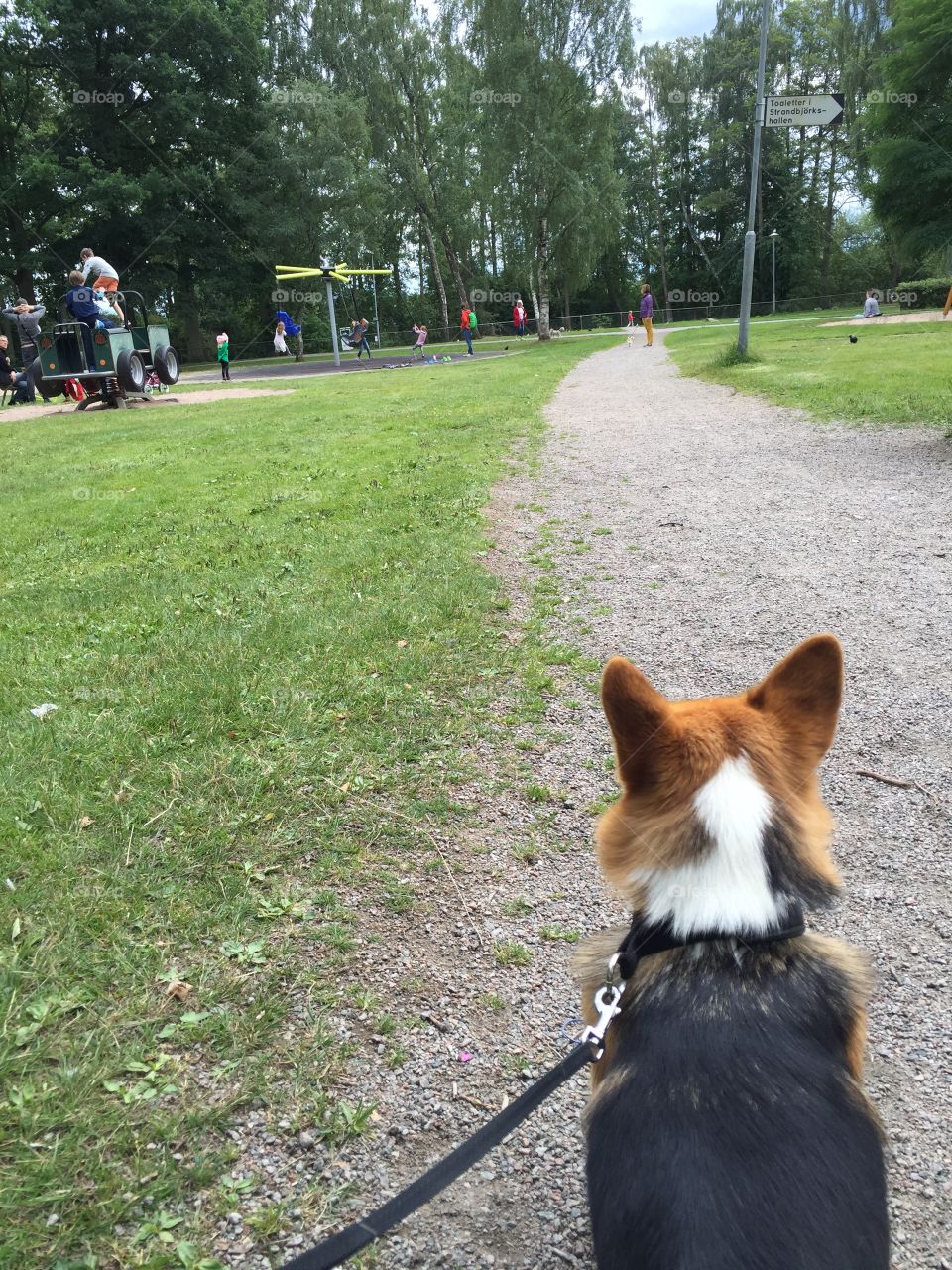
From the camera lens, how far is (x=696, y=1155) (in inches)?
56.4

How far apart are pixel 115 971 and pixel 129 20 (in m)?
56.1

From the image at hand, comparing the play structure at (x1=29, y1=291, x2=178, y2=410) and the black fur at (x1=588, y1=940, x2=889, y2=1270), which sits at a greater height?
the play structure at (x1=29, y1=291, x2=178, y2=410)

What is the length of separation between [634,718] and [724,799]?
0.26 m

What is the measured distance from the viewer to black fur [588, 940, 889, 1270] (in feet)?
4.44

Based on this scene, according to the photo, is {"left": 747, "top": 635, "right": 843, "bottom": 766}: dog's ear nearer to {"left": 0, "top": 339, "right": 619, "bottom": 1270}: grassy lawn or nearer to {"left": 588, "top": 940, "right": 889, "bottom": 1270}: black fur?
{"left": 588, "top": 940, "right": 889, "bottom": 1270}: black fur

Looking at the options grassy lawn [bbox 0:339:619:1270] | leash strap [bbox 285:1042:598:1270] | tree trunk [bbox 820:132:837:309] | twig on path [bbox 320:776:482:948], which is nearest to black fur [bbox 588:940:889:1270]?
Result: leash strap [bbox 285:1042:598:1270]

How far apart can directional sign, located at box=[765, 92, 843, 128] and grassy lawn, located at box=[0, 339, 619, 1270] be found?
12.2m

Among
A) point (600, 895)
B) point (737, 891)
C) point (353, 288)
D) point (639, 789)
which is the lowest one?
point (600, 895)

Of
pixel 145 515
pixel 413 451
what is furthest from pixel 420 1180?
pixel 413 451

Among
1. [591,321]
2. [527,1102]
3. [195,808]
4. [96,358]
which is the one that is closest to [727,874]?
[527,1102]

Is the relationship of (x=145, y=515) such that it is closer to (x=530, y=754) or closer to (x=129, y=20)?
(x=530, y=754)

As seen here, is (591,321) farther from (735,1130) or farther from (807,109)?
(735,1130)

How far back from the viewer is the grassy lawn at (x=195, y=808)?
2.24m

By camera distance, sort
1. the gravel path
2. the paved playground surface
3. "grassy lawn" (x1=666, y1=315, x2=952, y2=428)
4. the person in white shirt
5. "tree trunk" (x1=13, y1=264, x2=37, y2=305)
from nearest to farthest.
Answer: the gravel path → "grassy lawn" (x1=666, y1=315, x2=952, y2=428) → the person in white shirt → the paved playground surface → "tree trunk" (x1=13, y1=264, x2=37, y2=305)
